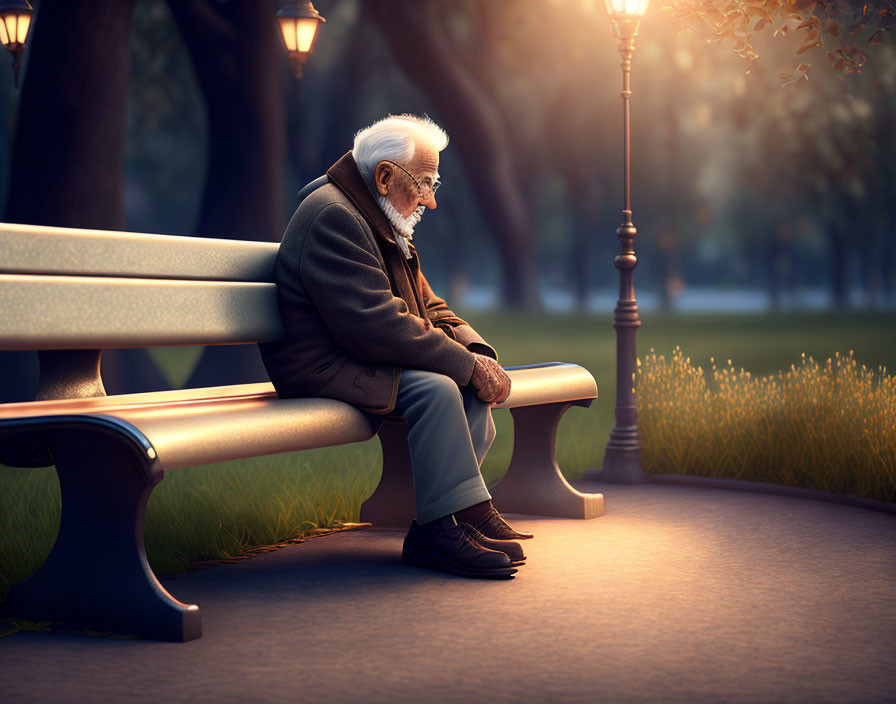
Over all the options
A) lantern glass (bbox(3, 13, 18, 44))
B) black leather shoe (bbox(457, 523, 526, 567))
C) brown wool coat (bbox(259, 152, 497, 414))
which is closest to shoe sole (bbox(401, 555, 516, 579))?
black leather shoe (bbox(457, 523, 526, 567))

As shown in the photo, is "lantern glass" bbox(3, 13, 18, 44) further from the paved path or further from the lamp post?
the paved path

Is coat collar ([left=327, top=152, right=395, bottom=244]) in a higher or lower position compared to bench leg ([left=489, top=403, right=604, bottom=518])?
higher

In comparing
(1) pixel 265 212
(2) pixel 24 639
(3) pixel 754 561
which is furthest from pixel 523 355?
(2) pixel 24 639

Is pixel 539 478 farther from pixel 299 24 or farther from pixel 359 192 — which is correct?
pixel 299 24

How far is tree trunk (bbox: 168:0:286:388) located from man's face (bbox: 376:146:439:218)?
6.17m

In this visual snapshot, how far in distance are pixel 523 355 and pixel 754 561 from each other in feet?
43.8

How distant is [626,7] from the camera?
7383mm

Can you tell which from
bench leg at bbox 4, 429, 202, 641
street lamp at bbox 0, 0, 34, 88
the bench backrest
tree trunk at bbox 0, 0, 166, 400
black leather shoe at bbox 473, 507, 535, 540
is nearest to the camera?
bench leg at bbox 4, 429, 202, 641

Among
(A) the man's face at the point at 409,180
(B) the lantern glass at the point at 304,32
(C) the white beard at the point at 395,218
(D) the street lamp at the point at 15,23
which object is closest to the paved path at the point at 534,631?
(C) the white beard at the point at 395,218

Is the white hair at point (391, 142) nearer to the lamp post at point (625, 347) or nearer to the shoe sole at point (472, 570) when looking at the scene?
the shoe sole at point (472, 570)

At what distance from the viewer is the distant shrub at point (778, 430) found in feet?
22.4

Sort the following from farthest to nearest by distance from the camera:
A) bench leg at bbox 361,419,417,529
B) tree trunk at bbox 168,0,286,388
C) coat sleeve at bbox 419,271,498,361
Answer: tree trunk at bbox 168,0,286,388 < bench leg at bbox 361,419,417,529 < coat sleeve at bbox 419,271,498,361

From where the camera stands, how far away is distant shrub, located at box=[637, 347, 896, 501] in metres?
6.82

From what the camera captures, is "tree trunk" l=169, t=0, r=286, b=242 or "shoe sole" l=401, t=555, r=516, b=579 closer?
"shoe sole" l=401, t=555, r=516, b=579
